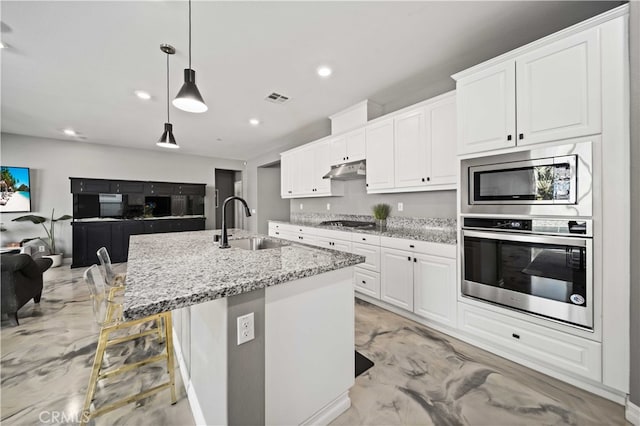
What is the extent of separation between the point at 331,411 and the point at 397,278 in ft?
5.23

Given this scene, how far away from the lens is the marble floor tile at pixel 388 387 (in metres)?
1.46

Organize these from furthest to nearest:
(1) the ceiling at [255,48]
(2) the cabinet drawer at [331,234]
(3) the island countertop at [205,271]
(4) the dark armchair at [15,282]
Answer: (2) the cabinet drawer at [331,234] < (4) the dark armchair at [15,282] < (1) the ceiling at [255,48] < (3) the island countertop at [205,271]

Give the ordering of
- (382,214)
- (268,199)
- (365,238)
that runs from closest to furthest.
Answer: (365,238)
(382,214)
(268,199)

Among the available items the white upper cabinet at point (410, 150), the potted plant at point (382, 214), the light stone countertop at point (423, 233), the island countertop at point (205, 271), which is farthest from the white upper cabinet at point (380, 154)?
the island countertop at point (205, 271)

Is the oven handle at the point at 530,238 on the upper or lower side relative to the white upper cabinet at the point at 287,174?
lower

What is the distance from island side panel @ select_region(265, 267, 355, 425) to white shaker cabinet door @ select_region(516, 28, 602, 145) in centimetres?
172

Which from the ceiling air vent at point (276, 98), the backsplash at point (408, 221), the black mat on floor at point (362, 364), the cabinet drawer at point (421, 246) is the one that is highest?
the ceiling air vent at point (276, 98)

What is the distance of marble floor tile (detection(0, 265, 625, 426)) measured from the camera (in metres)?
1.46

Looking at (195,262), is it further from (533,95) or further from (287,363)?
(533,95)

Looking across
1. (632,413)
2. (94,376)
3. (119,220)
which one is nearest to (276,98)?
(94,376)

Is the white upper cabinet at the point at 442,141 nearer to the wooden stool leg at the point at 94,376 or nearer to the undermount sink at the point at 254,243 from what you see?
the undermount sink at the point at 254,243

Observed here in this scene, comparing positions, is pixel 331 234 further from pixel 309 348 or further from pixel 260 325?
pixel 260 325

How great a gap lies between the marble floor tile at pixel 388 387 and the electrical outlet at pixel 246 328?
853 mm

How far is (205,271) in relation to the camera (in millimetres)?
1208
